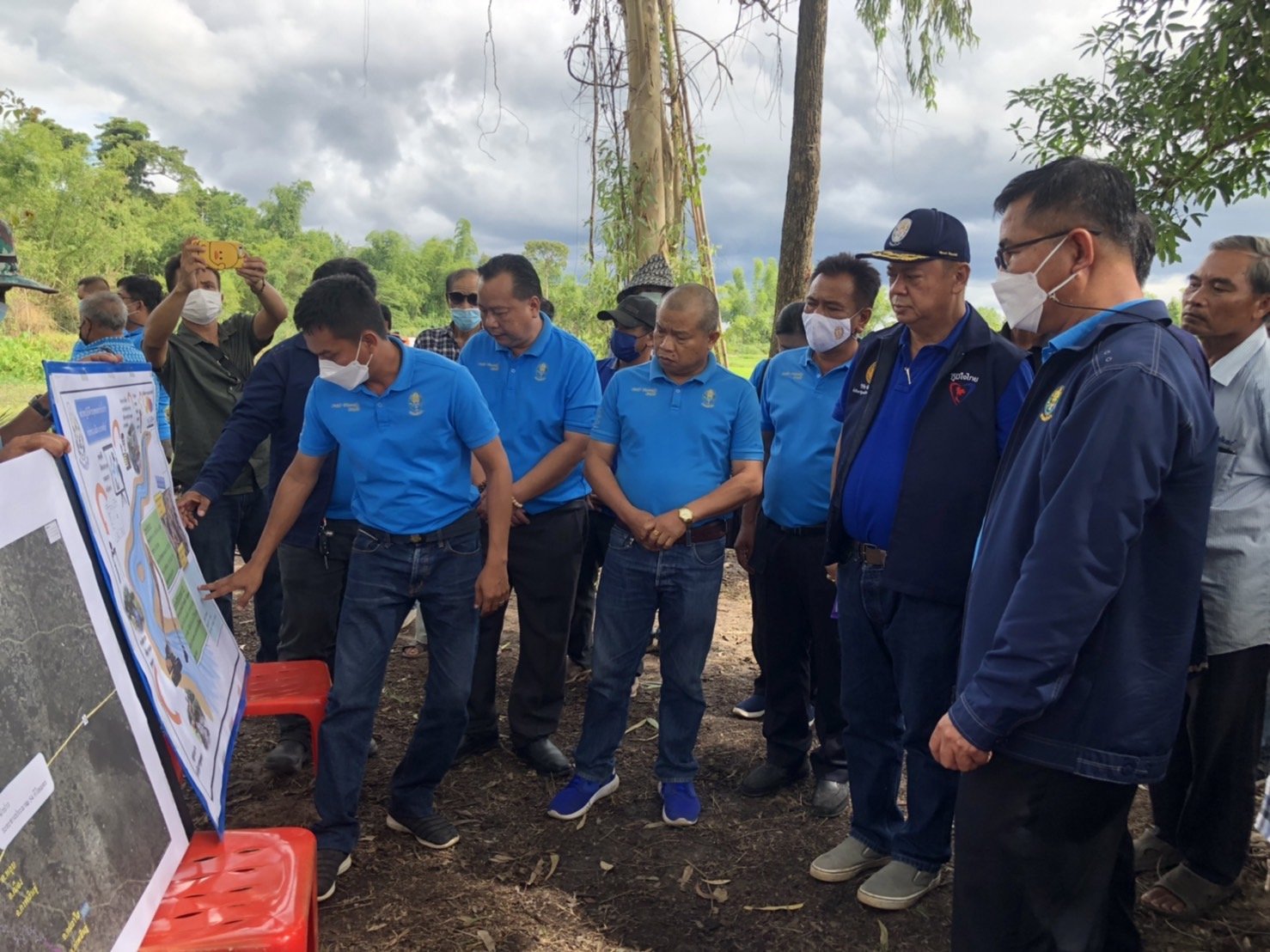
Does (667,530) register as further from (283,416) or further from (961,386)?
(283,416)

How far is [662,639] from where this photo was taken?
3.80 metres

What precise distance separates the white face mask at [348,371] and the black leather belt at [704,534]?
1173mm

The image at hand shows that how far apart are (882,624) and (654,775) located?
154 centimetres

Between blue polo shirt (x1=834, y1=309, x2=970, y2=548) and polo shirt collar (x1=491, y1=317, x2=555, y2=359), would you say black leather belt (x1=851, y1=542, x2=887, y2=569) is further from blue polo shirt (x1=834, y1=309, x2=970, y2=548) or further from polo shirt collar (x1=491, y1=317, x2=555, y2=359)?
polo shirt collar (x1=491, y1=317, x2=555, y2=359)

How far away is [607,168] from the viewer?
7.27 meters

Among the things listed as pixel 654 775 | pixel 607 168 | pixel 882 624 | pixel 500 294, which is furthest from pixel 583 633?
pixel 607 168

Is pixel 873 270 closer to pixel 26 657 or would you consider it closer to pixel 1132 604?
pixel 1132 604

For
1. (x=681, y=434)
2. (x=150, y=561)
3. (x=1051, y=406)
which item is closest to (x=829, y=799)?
(x=681, y=434)

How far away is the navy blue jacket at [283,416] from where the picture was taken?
3.97 m

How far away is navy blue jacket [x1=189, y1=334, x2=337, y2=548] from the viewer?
397cm

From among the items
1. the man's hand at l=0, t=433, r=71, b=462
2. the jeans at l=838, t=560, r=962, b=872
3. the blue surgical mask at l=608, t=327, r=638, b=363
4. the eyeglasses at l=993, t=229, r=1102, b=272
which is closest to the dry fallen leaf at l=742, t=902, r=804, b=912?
the jeans at l=838, t=560, r=962, b=872

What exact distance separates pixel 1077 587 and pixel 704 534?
1.92m

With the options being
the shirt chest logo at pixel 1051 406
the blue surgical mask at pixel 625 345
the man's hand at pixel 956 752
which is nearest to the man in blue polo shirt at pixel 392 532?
the blue surgical mask at pixel 625 345

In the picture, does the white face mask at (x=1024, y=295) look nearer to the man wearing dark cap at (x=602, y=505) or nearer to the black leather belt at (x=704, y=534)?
the black leather belt at (x=704, y=534)
